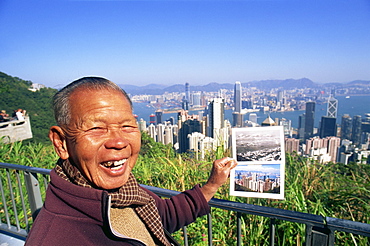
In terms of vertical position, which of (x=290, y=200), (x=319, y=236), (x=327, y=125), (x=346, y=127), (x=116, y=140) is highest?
(x=116, y=140)

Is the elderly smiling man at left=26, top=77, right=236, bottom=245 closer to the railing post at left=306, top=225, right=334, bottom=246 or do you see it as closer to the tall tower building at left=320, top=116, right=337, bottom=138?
the railing post at left=306, top=225, right=334, bottom=246

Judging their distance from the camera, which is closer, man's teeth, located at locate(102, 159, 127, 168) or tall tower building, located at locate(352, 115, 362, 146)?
man's teeth, located at locate(102, 159, 127, 168)

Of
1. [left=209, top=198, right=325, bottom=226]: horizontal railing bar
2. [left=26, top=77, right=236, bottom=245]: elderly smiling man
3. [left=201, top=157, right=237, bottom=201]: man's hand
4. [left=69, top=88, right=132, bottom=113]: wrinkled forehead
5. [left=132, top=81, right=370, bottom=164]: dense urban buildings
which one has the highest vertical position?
[left=69, top=88, right=132, bottom=113]: wrinkled forehead

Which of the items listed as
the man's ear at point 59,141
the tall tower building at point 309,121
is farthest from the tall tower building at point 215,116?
the tall tower building at point 309,121

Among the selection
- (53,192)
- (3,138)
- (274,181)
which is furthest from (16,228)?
(3,138)

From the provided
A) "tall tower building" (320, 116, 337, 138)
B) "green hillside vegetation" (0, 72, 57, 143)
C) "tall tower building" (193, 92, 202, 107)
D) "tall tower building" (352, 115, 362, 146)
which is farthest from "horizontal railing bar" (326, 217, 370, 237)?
"tall tower building" (193, 92, 202, 107)

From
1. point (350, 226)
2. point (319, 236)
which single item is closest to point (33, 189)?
point (319, 236)

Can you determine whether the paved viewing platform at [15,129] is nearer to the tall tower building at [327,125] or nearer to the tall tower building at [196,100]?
the tall tower building at [196,100]

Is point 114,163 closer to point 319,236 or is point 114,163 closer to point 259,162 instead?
point 259,162
